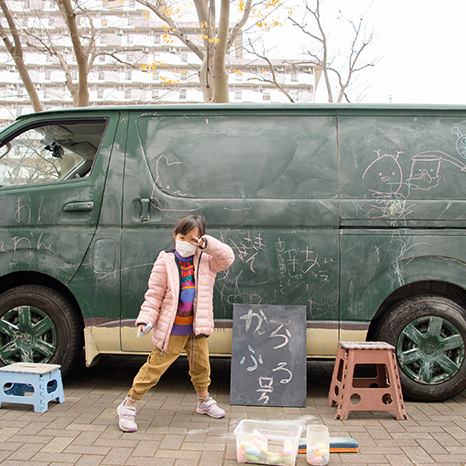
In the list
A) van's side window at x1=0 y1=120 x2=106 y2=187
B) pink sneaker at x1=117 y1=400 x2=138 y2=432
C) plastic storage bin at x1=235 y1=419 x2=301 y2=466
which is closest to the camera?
plastic storage bin at x1=235 y1=419 x2=301 y2=466

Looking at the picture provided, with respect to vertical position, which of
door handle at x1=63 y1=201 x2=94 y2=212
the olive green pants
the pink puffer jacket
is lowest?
the olive green pants

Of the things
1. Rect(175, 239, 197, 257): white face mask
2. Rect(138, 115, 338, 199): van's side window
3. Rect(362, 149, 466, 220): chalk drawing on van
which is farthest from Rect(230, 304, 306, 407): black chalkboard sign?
Rect(362, 149, 466, 220): chalk drawing on van

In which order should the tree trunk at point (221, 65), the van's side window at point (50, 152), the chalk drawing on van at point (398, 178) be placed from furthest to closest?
the tree trunk at point (221, 65), the van's side window at point (50, 152), the chalk drawing on van at point (398, 178)

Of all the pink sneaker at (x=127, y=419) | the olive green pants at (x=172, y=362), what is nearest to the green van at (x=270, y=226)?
the olive green pants at (x=172, y=362)

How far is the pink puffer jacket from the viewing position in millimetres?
3107

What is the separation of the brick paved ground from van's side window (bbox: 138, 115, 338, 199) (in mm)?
1726

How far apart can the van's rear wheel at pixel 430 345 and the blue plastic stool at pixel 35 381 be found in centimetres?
264

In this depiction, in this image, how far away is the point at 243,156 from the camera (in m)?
3.86

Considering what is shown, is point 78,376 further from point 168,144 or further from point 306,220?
point 306,220

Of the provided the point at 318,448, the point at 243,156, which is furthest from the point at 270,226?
the point at 318,448

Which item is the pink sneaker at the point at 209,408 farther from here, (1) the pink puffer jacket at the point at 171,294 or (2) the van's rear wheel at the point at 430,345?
(2) the van's rear wheel at the point at 430,345

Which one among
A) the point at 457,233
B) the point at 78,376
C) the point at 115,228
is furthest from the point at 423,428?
the point at 78,376

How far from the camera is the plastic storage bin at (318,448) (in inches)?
102

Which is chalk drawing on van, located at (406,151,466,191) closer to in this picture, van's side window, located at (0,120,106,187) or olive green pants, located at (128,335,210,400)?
olive green pants, located at (128,335,210,400)
